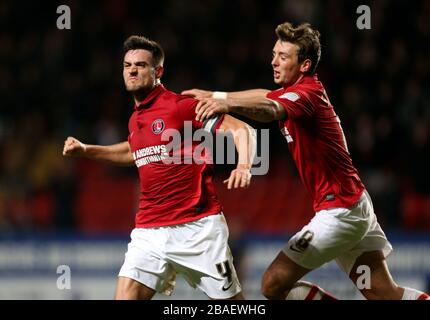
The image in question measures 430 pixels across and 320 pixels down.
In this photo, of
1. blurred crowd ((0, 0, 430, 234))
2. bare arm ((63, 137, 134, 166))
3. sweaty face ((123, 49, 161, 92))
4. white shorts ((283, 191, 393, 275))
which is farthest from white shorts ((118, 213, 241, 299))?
blurred crowd ((0, 0, 430, 234))

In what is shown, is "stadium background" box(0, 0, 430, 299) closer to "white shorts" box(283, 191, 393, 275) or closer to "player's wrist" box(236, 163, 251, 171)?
"white shorts" box(283, 191, 393, 275)

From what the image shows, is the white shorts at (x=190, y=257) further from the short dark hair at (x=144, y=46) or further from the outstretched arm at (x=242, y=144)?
the short dark hair at (x=144, y=46)

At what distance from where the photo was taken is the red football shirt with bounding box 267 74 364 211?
6016 mm

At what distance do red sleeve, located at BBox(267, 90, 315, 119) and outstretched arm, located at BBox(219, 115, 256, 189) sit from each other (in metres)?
0.33

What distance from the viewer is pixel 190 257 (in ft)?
19.8

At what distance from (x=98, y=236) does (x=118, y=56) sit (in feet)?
10.3

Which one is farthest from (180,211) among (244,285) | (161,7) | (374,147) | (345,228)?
(161,7)

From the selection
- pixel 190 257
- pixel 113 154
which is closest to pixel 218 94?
pixel 113 154

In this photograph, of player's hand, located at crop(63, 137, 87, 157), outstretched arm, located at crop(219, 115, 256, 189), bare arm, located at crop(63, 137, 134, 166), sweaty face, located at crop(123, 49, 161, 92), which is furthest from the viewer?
bare arm, located at crop(63, 137, 134, 166)

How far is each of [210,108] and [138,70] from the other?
1.29m

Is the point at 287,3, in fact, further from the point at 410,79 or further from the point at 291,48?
the point at 291,48

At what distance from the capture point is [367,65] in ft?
39.0

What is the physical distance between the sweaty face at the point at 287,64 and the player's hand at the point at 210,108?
111 cm

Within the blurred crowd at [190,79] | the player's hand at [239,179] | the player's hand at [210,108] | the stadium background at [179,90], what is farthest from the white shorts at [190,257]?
A: the blurred crowd at [190,79]
